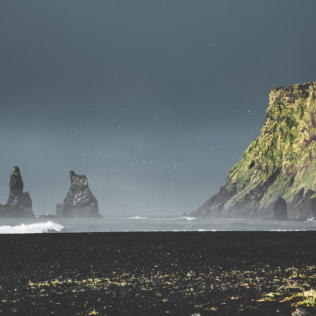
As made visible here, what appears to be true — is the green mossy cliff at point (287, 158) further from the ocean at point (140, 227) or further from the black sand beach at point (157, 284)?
the black sand beach at point (157, 284)

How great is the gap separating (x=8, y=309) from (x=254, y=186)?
7872 inches

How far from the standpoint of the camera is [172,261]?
16375 mm

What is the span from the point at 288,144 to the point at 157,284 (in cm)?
17507

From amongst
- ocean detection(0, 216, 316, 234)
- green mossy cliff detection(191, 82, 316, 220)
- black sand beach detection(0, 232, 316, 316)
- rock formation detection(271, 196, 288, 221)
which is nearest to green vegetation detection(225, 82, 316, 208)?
green mossy cliff detection(191, 82, 316, 220)

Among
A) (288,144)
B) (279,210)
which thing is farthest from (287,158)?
(279,210)

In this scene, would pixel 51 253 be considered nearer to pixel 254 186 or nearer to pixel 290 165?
pixel 290 165

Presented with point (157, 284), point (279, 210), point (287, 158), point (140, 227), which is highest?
point (287, 158)

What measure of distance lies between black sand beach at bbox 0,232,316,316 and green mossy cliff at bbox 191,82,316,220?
135 m

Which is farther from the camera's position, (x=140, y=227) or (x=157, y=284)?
(x=140, y=227)

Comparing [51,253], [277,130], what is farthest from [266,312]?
[277,130]

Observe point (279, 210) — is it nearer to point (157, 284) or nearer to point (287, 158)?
point (287, 158)

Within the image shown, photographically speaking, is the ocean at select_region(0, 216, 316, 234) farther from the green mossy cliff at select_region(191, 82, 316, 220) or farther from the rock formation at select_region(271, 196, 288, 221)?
the green mossy cliff at select_region(191, 82, 316, 220)

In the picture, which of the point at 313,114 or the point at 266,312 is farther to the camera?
the point at 313,114

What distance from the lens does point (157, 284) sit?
10750mm
